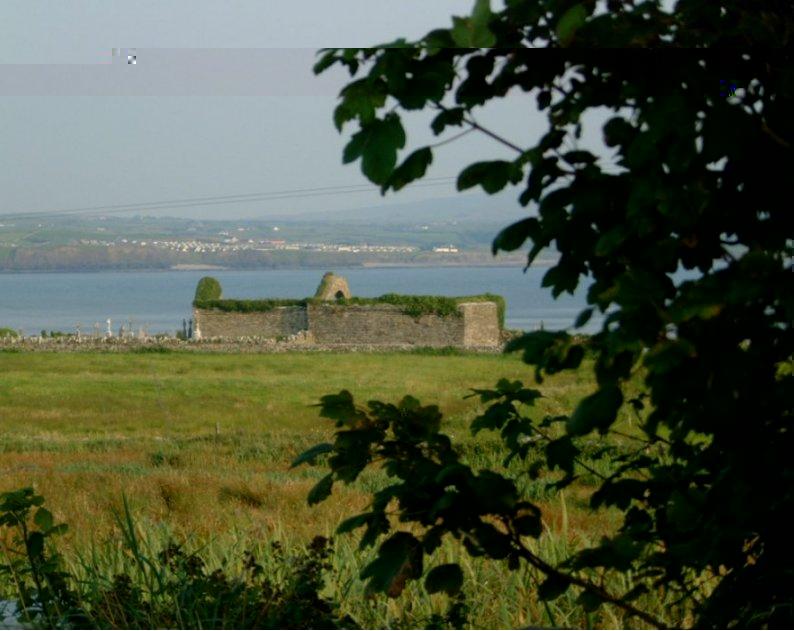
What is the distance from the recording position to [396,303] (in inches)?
1881

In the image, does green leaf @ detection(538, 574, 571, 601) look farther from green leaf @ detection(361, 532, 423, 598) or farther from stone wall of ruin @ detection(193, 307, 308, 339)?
stone wall of ruin @ detection(193, 307, 308, 339)

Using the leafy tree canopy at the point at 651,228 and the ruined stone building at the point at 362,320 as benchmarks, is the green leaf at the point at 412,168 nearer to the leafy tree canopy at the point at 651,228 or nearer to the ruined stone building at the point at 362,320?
the leafy tree canopy at the point at 651,228

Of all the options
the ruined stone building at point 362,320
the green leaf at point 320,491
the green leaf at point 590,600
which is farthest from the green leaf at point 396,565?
the ruined stone building at point 362,320

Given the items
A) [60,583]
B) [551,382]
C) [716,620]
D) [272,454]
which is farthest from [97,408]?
[716,620]

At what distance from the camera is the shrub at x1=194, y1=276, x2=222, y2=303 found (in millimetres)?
52531

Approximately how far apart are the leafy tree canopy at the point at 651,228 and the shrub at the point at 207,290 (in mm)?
50296

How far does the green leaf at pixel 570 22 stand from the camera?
5.78ft

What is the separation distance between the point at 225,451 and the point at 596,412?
14.0 m

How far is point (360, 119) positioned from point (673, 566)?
4.10 feet

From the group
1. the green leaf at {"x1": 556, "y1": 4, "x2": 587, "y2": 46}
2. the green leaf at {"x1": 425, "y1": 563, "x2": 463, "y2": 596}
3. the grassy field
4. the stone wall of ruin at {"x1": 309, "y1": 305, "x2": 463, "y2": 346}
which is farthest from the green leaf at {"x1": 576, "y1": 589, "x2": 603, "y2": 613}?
the stone wall of ruin at {"x1": 309, "y1": 305, "x2": 463, "y2": 346}

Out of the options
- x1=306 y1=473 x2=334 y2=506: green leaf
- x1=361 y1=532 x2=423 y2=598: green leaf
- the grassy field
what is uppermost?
x1=306 y1=473 x2=334 y2=506: green leaf

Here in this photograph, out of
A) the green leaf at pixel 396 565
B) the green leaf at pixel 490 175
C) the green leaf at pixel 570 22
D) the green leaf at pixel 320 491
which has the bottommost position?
the green leaf at pixel 396 565

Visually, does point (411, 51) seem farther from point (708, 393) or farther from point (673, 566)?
point (673, 566)

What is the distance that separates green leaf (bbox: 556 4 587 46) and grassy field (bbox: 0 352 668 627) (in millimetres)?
1465
